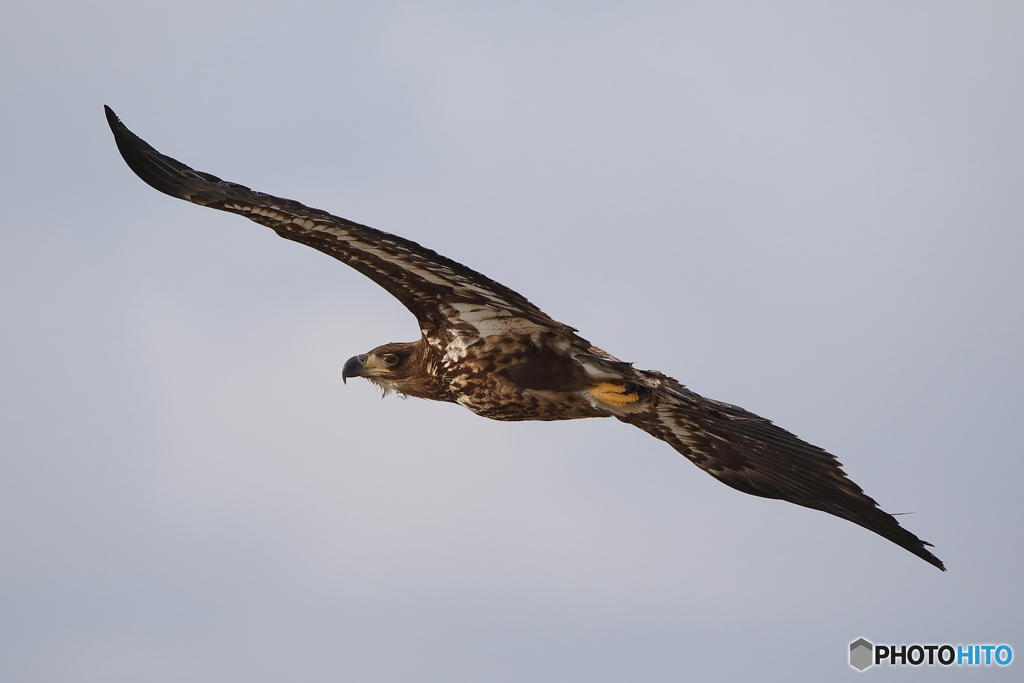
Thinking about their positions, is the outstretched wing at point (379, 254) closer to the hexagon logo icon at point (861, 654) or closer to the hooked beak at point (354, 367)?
the hooked beak at point (354, 367)

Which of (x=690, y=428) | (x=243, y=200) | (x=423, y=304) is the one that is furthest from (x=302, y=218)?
(x=690, y=428)

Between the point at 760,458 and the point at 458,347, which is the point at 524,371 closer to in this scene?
the point at 458,347

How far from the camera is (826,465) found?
9336 mm

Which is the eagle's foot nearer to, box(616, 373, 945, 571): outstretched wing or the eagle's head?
box(616, 373, 945, 571): outstretched wing

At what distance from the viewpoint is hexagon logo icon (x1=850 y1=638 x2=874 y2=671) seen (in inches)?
453

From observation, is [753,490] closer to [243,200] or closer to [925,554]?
[925,554]

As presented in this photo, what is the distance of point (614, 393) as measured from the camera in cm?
991

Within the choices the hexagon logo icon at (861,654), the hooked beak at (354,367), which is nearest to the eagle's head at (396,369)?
the hooked beak at (354,367)

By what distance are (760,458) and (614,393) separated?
3.89 feet

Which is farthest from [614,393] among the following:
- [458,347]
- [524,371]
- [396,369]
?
[396,369]

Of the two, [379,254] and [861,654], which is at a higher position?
[379,254]

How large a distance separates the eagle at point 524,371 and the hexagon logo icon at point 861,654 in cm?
253

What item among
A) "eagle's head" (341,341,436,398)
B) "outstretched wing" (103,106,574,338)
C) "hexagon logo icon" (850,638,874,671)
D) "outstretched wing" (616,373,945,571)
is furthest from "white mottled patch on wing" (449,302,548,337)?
"hexagon logo icon" (850,638,874,671)

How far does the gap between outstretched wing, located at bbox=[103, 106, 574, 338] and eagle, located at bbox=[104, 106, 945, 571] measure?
0.01m
